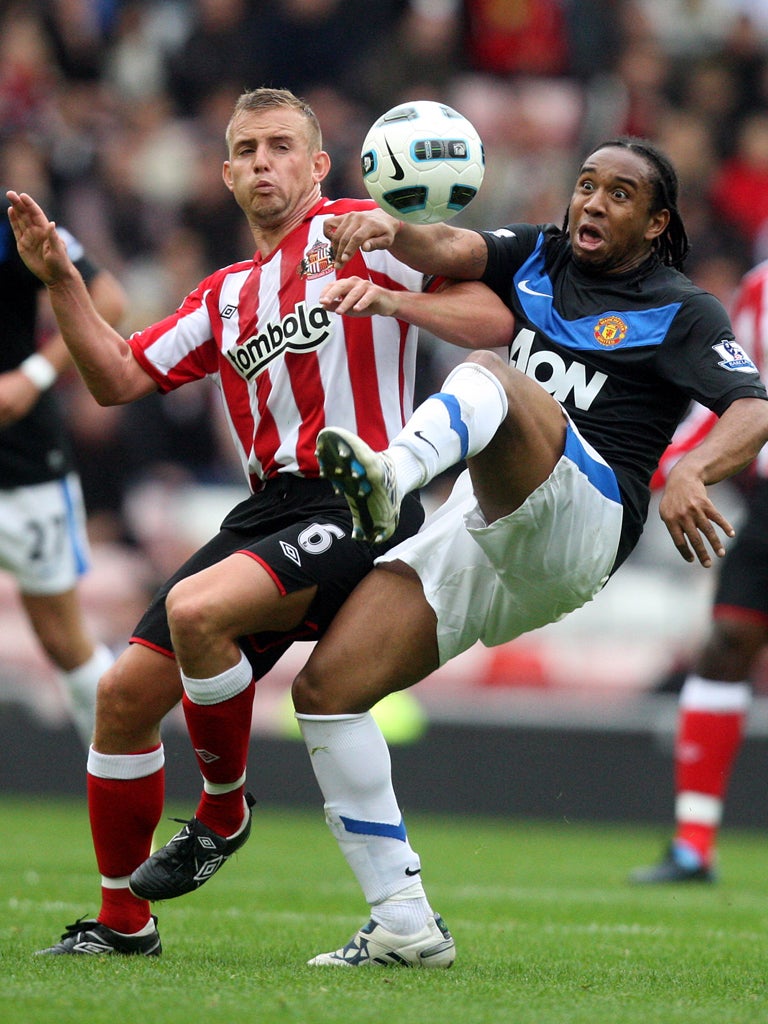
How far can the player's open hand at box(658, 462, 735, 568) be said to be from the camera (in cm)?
407

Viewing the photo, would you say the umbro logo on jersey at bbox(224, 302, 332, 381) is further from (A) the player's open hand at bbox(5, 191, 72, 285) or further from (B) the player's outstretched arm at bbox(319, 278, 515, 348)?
(A) the player's open hand at bbox(5, 191, 72, 285)

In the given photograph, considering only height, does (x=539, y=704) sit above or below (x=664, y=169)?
below

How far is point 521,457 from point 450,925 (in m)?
2.06

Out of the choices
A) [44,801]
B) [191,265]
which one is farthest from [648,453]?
[191,265]

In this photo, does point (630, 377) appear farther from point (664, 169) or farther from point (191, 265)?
point (191, 265)

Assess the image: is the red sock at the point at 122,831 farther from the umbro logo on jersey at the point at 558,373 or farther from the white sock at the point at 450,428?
the umbro logo on jersey at the point at 558,373

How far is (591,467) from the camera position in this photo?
4.39 meters

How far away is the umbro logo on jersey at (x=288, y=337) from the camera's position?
15.4 feet

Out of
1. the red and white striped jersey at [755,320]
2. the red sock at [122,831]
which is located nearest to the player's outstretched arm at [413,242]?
the red sock at [122,831]

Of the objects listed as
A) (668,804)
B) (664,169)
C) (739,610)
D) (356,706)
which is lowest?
(668,804)

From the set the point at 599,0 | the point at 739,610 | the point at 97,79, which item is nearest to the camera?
the point at 739,610

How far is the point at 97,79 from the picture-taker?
43.2 ft

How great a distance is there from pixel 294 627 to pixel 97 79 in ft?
31.8

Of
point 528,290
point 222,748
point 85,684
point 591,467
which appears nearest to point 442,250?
point 528,290
